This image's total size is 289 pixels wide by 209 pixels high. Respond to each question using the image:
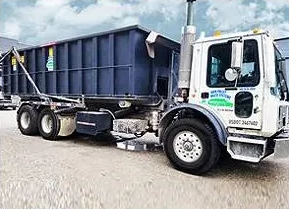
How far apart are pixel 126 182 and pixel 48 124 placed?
4094 millimetres

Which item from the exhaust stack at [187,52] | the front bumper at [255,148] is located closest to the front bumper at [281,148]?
the front bumper at [255,148]

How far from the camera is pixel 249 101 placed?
416cm

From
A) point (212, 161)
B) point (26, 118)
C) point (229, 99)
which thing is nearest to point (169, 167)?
point (212, 161)

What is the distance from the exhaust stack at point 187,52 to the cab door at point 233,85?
0.88 feet

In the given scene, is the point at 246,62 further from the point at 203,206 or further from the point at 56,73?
the point at 56,73

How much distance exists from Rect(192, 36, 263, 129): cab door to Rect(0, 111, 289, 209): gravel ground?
906 mm

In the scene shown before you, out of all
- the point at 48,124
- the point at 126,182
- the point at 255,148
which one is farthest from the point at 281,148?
the point at 48,124

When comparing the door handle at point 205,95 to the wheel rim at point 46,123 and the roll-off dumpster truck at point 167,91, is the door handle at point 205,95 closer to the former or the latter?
the roll-off dumpster truck at point 167,91

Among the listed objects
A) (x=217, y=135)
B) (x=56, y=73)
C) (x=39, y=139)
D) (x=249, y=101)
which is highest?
(x=56, y=73)

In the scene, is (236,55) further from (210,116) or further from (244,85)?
(210,116)

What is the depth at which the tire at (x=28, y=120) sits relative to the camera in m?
7.59

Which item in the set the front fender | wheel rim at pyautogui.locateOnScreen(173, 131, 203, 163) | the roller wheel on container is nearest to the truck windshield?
the front fender

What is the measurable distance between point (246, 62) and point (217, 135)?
1.12m

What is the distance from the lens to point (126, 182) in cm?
394
